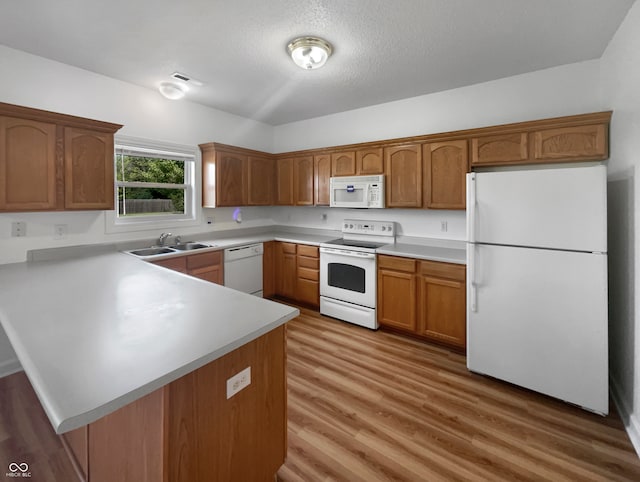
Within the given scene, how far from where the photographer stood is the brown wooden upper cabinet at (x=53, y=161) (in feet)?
7.32

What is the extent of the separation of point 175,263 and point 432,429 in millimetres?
2695

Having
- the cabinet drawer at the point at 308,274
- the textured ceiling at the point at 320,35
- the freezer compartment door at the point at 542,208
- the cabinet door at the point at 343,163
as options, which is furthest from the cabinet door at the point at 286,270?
the freezer compartment door at the point at 542,208

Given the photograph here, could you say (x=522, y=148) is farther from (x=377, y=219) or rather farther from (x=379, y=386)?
(x=379, y=386)

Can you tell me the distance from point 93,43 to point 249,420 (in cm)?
300

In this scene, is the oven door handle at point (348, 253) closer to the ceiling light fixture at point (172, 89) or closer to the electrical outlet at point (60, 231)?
the ceiling light fixture at point (172, 89)

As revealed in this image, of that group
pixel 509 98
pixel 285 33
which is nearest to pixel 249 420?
pixel 285 33


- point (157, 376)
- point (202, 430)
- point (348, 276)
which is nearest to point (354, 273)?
point (348, 276)

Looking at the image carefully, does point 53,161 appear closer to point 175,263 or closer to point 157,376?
point 175,263

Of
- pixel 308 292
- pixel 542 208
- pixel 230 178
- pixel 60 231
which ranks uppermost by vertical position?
pixel 230 178

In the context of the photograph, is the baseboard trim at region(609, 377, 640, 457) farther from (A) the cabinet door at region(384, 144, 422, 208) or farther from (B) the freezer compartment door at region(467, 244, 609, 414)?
(A) the cabinet door at region(384, 144, 422, 208)

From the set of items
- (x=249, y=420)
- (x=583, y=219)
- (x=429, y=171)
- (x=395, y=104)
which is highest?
(x=395, y=104)

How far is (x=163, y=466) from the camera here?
0.97m

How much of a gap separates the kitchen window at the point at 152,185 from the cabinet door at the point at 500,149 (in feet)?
10.8

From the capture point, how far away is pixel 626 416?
1942mm
